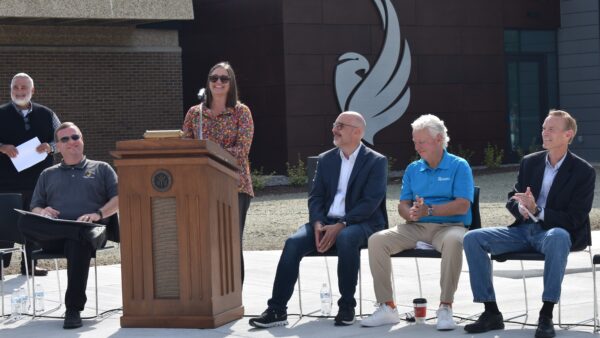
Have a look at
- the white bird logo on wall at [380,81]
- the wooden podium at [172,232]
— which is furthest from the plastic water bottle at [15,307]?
the white bird logo on wall at [380,81]

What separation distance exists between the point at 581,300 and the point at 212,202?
9.70ft

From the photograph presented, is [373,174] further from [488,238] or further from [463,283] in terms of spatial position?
[463,283]

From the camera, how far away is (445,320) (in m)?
7.80

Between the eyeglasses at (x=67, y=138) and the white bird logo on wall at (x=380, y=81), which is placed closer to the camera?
the eyeglasses at (x=67, y=138)

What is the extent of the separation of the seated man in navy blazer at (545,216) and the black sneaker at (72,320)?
104 inches

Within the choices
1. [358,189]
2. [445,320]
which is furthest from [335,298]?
[445,320]

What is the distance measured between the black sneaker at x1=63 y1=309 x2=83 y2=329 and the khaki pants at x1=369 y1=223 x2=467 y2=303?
2.03m

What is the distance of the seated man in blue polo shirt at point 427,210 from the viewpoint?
815cm

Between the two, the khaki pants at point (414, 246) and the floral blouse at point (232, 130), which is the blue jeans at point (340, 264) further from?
the floral blouse at point (232, 130)

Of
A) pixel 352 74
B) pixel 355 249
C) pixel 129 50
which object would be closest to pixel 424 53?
pixel 352 74

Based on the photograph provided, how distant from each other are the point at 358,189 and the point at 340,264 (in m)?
0.61

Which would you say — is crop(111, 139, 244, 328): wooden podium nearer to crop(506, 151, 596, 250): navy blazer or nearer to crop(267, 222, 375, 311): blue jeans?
crop(267, 222, 375, 311): blue jeans

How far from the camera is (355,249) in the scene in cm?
829

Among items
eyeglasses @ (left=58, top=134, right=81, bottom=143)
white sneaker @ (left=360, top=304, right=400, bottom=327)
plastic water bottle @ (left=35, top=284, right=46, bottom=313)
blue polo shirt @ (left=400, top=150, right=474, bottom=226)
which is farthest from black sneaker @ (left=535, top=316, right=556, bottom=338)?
plastic water bottle @ (left=35, top=284, right=46, bottom=313)
